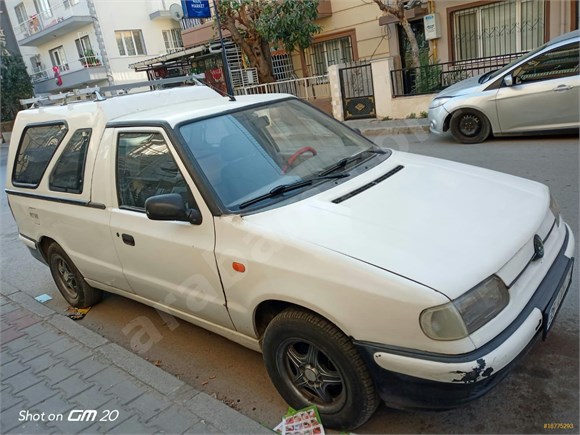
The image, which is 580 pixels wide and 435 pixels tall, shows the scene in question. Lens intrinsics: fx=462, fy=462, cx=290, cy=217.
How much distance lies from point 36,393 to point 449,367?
9.01 ft

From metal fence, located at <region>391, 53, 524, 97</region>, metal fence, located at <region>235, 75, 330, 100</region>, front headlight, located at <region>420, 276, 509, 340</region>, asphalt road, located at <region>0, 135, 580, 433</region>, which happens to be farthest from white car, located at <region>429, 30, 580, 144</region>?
metal fence, located at <region>235, 75, 330, 100</region>

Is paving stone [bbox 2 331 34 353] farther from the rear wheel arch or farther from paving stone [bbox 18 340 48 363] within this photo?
the rear wheel arch

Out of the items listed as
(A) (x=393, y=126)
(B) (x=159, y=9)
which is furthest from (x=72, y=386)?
(B) (x=159, y=9)

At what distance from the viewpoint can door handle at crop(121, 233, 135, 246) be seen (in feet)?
10.7

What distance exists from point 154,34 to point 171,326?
29.0 metres

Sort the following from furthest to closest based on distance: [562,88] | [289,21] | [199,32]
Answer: [199,32] < [289,21] < [562,88]

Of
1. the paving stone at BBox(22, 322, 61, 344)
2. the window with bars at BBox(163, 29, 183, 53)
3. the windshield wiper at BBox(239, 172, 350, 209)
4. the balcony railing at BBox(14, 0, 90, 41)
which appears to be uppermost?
the balcony railing at BBox(14, 0, 90, 41)

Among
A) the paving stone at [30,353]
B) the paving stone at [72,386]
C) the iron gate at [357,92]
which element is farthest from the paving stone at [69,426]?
the iron gate at [357,92]

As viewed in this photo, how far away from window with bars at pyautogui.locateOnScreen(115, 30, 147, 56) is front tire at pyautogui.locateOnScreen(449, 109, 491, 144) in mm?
25389

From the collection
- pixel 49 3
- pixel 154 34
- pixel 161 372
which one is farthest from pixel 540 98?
pixel 49 3

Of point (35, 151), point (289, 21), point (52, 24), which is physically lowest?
point (35, 151)

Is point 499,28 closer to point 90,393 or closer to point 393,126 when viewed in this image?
point 393,126

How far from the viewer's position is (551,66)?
745 centimetres

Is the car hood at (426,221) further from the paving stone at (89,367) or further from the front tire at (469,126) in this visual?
the front tire at (469,126)
